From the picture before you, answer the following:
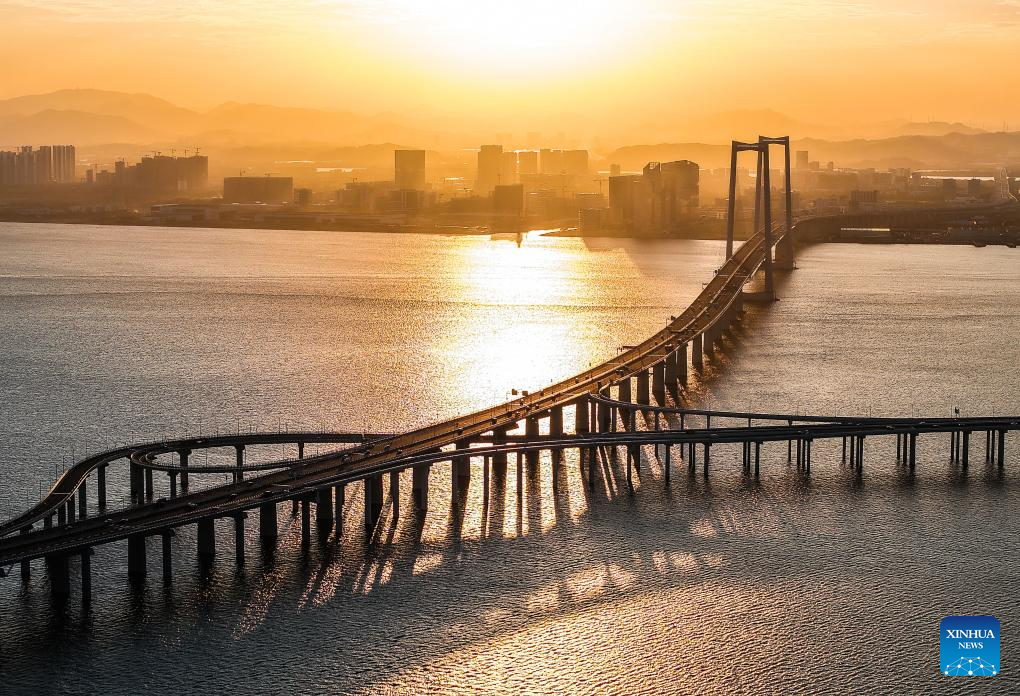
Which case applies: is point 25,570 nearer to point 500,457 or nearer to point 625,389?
point 500,457

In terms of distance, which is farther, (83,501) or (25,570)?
(83,501)

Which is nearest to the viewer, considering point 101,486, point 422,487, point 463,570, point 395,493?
point 463,570

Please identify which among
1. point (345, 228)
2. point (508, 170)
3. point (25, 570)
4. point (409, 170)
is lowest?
point (25, 570)

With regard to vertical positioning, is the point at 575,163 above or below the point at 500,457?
above

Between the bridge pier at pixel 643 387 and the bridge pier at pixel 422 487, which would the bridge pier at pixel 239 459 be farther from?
the bridge pier at pixel 643 387

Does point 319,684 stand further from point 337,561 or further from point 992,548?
point 992,548

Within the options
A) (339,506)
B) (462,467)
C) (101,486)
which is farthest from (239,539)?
(462,467)

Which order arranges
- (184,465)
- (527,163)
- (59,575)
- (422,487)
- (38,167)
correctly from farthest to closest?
(527,163), (38,167), (184,465), (422,487), (59,575)

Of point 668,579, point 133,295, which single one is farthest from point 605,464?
point 133,295
